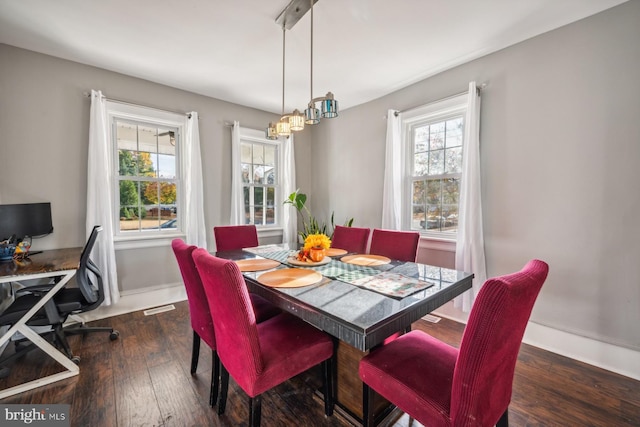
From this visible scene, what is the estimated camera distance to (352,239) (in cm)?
273

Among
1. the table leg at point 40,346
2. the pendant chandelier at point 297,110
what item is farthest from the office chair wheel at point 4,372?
the pendant chandelier at point 297,110

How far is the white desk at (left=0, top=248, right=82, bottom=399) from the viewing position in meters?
1.77

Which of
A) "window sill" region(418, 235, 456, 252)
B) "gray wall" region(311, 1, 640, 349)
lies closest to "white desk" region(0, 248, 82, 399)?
"window sill" region(418, 235, 456, 252)

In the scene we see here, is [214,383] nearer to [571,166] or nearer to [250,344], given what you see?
[250,344]

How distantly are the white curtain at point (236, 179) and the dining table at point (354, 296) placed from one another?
1.79m

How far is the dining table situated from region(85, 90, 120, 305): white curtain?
1862mm

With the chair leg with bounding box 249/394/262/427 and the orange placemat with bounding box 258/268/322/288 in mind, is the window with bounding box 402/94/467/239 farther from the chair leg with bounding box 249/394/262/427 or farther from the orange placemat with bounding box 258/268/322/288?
the chair leg with bounding box 249/394/262/427

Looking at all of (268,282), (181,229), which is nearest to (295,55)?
(268,282)

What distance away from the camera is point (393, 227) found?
10.9 feet

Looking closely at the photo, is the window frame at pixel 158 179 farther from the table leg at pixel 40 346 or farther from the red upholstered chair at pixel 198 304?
the red upholstered chair at pixel 198 304

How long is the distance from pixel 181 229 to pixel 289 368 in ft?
9.30

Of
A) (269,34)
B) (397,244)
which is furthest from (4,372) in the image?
(269,34)

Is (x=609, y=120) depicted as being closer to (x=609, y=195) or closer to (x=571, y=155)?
(x=571, y=155)

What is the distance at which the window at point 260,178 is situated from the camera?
4078 mm
